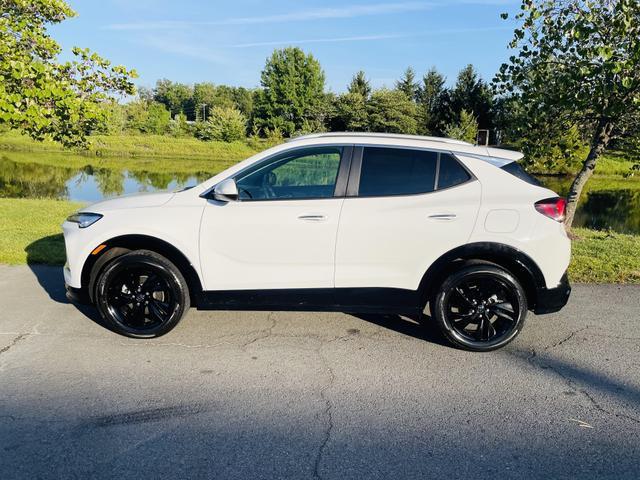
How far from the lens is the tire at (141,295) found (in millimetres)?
4441

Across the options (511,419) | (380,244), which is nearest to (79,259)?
(380,244)

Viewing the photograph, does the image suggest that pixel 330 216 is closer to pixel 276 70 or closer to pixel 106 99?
pixel 106 99

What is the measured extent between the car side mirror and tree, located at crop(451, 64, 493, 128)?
4710 cm

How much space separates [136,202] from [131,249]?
44cm

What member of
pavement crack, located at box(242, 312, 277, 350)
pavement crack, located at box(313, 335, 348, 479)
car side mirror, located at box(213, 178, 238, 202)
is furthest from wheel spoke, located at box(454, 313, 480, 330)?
car side mirror, located at box(213, 178, 238, 202)

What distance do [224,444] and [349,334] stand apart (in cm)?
199

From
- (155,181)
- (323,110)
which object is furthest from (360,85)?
(155,181)

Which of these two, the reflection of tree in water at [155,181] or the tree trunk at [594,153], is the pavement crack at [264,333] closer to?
the tree trunk at [594,153]

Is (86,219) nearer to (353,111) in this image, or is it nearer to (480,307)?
(480,307)

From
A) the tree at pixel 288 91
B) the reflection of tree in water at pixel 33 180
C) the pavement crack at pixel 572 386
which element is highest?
the tree at pixel 288 91

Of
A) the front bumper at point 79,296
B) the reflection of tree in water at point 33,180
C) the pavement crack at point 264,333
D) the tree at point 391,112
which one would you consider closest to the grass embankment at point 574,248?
the front bumper at point 79,296

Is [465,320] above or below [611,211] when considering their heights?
above

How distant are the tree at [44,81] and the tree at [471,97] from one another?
42.1 m

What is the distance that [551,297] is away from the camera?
4.37 meters
